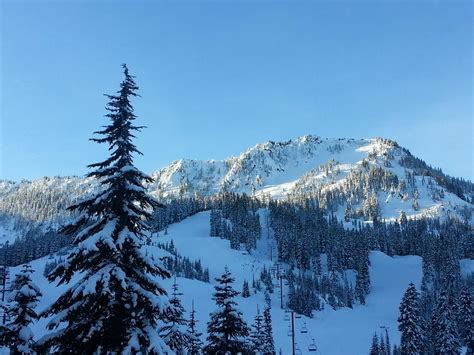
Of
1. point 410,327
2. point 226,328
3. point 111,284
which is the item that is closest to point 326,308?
point 410,327

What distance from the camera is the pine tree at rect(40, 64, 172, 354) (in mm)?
14250

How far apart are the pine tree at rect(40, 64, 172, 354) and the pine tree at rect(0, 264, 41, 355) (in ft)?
44.0

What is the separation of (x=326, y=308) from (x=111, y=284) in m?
142

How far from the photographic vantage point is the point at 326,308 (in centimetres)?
14675

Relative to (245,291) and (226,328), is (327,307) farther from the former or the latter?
(226,328)

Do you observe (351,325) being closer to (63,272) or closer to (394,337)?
(394,337)

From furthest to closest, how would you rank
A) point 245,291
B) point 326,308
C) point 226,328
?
point 326,308
point 245,291
point 226,328

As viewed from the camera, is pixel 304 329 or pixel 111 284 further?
pixel 304 329

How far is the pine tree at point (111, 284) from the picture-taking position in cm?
1425

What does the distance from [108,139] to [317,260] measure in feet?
583

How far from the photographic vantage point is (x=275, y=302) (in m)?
144

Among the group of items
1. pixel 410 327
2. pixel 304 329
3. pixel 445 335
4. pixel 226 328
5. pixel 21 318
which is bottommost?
pixel 304 329

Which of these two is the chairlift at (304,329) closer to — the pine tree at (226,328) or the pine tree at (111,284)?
the pine tree at (226,328)

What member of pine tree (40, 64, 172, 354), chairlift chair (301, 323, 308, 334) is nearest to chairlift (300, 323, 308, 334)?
chairlift chair (301, 323, 308, 334)
